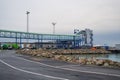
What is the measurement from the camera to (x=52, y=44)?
152750mm

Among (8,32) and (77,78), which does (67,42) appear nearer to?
(8,32)

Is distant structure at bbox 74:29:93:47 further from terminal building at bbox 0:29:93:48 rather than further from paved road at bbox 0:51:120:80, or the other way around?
paved road at bbox 0:51:120:80

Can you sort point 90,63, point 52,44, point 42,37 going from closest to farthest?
point 90,63
point 42,37
point 52,44

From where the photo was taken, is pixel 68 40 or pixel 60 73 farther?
pixel 68 40

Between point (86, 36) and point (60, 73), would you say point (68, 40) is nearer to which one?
point (86, 36)

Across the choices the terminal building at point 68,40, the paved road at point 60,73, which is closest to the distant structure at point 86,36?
the terminal building at point 68,40

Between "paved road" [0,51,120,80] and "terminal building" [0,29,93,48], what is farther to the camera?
"terminal building" [0,29,93,48]

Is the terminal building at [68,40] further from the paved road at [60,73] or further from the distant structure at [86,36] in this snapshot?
the paved road at [60,73]

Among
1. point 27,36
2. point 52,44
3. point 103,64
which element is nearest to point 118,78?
point 103,64

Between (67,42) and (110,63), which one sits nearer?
(110,63)

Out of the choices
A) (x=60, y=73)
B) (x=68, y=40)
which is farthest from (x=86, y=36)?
(x=60, y=73)

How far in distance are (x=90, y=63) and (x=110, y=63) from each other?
2.22 m

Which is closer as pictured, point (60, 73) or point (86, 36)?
A: point (60, 73)

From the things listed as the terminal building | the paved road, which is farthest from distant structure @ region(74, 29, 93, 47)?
the paved road
